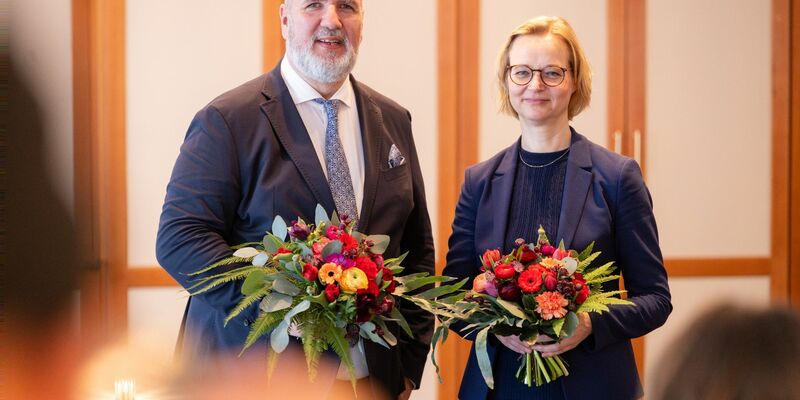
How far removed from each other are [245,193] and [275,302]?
1.72 ft

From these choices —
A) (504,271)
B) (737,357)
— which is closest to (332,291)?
(504,271)

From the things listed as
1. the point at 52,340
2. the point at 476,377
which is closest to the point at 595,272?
the point at 476,377

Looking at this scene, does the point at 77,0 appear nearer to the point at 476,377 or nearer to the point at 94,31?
the point at 94,31

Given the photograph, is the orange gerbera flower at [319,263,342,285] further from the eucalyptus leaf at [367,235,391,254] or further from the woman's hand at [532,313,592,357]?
the woman's hand at [532,313,592,357]

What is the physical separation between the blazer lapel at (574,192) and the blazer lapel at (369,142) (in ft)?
1.86

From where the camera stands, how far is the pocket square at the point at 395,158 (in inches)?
102

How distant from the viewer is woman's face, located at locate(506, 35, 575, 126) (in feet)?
8.25

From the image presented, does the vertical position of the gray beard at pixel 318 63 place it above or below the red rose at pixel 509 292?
above

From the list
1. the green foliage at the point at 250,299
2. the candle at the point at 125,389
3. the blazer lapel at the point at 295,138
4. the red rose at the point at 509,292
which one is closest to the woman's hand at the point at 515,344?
the red rose at the point at 509,292

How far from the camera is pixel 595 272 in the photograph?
7.39 ft

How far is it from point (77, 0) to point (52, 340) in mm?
4072

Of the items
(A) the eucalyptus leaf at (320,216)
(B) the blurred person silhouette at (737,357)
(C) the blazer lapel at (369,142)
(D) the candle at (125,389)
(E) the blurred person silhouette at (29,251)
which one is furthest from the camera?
(C) the blazer lapel at (369,142)

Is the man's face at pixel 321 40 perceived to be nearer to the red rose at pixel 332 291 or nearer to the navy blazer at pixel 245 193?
the navy blazer at pixel 245 193

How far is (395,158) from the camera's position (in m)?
2.59
